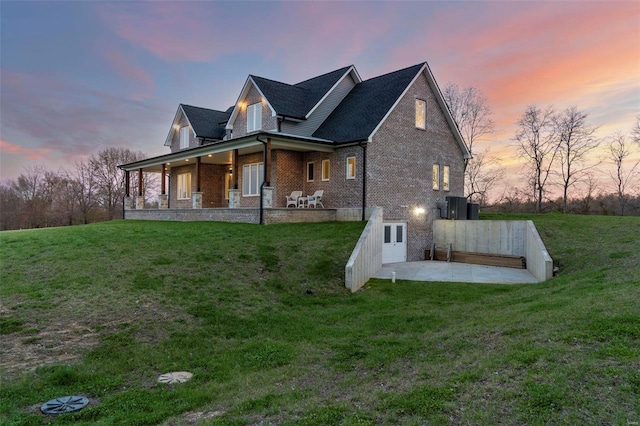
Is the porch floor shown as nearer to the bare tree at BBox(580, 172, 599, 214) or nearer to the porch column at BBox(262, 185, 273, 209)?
the porch column at BBox(262, 185, 273, 209)

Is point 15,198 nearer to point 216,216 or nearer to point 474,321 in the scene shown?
point 216,216

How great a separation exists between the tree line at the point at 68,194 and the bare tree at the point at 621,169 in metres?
48.8

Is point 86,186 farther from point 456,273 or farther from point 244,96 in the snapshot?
point 456,273

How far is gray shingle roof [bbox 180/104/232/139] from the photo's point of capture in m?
25.0

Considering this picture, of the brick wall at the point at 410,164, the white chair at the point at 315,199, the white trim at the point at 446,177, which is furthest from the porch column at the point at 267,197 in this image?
the white trim at the point at 446,177

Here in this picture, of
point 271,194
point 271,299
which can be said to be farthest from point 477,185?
point 271,299

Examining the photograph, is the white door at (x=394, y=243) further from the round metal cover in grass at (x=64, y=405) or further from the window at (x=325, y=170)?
the round metal cover in grass at (x=64, y=405)

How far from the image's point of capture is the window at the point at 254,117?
20.7m

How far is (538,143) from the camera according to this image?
3466 centimetres

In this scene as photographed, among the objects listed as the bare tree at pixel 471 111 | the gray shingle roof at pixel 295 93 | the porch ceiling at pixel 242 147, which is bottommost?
the porch ceiling at pixel 242 147

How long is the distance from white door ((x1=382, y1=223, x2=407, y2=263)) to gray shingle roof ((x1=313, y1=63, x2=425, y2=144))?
4666 millimetres

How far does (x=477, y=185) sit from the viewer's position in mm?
35594

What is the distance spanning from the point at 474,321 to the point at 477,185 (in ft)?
103

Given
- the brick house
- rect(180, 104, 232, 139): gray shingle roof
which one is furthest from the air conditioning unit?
rect(180, 104, 232, 139): gray shingle roof
